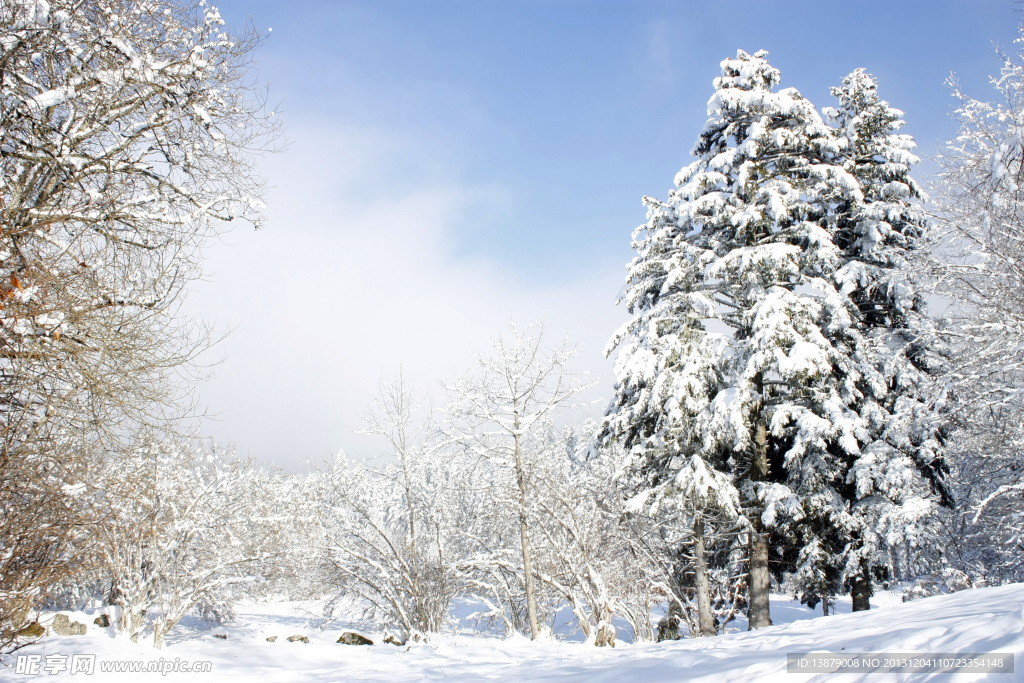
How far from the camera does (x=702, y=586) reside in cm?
1261

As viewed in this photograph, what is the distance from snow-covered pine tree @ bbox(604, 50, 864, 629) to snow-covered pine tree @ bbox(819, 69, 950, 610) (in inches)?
18.0

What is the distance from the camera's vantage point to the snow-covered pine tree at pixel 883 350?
11.3 metres

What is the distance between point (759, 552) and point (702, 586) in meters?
1.65

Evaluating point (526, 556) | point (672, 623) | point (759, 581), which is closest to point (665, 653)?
point (526, 556)

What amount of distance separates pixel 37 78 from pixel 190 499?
51.3 feet

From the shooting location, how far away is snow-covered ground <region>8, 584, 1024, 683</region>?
11.5ft

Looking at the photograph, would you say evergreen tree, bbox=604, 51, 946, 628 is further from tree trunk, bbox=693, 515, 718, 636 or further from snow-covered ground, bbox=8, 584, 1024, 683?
snow-covered ground, bbox=8, 584, 1024, 683

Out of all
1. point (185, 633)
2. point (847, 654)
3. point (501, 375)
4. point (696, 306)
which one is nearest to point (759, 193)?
point (696, 306)

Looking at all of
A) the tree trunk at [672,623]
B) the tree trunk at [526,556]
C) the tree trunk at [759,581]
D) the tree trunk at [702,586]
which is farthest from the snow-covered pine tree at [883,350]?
the tree trunk at [526,556]

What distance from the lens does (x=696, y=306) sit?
12.4 meters

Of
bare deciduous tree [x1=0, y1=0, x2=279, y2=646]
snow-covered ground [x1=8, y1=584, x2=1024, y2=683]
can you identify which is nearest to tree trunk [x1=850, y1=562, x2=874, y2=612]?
snow-covered ground [x1=8, y1=584, x2=1024, y2=683]

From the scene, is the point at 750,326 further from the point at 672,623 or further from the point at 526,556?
the point at 672,623

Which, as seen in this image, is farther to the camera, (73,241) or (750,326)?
(750,326)

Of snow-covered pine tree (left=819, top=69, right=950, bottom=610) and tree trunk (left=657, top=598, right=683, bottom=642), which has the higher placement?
snow-covered pine tree (left=819, top=69, right=950, bottom=610)
